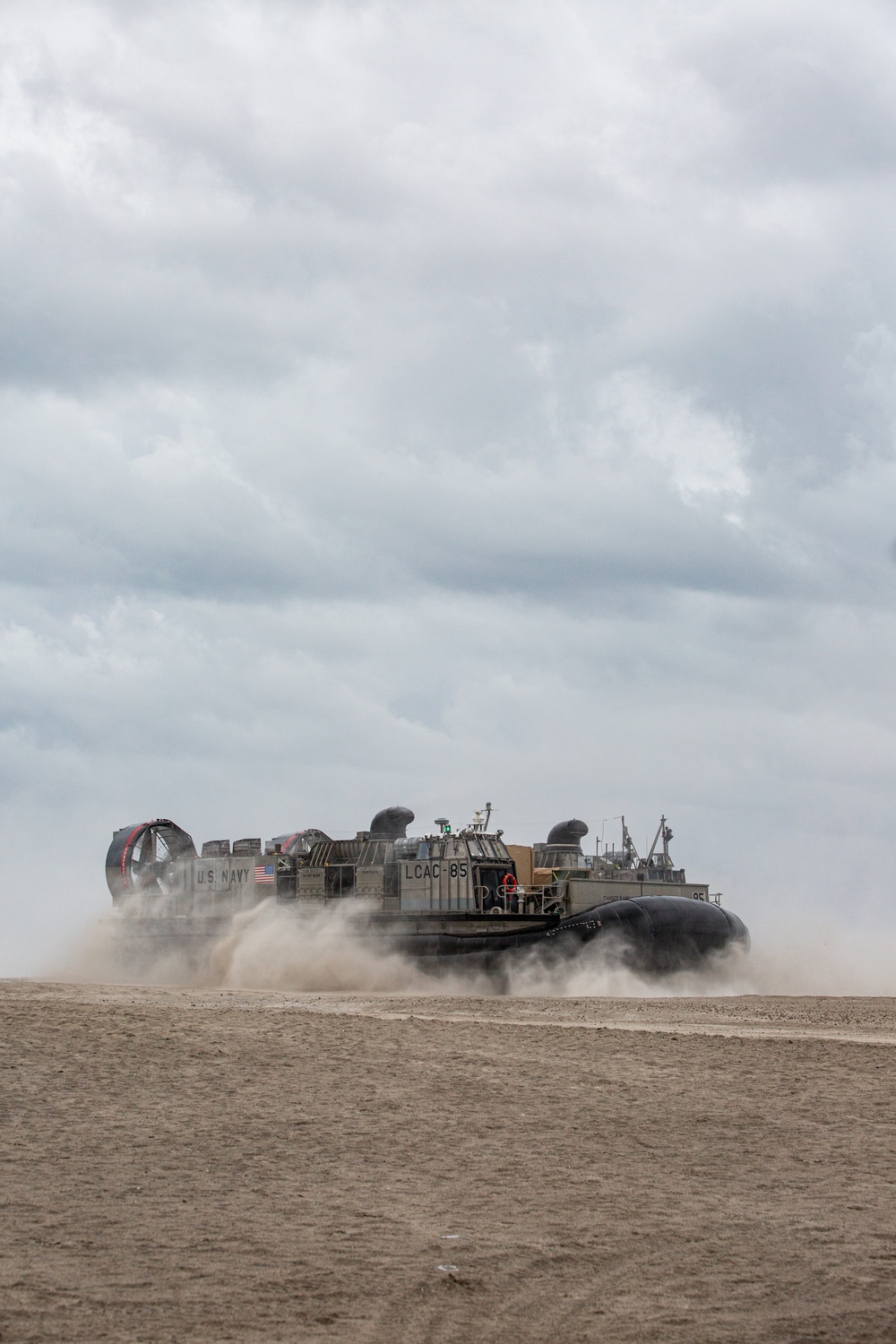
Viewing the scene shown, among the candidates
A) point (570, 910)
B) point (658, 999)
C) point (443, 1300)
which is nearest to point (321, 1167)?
point (443, 1300)

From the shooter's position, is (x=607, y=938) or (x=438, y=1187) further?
(x=607, y=938)

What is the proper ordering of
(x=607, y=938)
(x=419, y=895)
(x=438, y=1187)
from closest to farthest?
(x=438, y=1187), (x=607, y=938), (x=419, y=895)

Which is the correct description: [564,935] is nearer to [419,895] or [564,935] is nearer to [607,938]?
[607,938]

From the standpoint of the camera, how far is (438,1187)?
7.47 m

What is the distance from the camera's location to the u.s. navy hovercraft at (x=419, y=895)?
2597 centimetres

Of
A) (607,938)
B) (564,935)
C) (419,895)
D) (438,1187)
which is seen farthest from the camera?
(419,895)

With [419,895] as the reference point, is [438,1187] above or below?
below

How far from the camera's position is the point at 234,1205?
276 inches

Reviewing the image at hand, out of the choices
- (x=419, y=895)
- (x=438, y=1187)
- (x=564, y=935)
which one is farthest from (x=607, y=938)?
(x=438, y=1187)

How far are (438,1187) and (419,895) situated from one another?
2067cm

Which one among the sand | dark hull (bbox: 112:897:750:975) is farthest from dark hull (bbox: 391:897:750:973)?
the sand

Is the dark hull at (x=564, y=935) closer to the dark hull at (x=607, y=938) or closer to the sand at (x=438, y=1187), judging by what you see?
the dark hull at (x=607, y=938)

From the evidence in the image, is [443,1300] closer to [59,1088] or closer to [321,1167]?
[321,1167]

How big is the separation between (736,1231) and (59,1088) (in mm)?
5422
